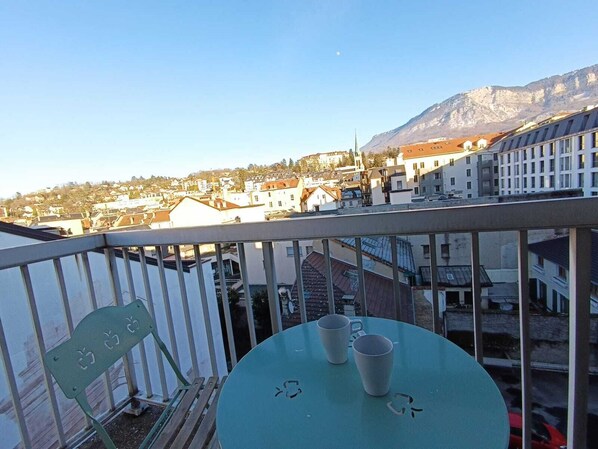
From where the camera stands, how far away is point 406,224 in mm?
981

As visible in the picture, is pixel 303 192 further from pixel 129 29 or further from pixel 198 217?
pixel 129 29

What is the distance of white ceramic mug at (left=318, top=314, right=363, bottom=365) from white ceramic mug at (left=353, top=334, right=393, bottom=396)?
88mm

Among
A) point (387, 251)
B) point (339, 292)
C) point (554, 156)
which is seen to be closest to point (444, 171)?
point (554, 156)

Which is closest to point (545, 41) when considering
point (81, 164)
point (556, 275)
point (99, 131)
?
point (556, 275)

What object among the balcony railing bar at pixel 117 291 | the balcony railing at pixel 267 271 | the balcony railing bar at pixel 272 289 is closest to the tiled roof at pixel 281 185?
the balcony railing at pixel 267 271

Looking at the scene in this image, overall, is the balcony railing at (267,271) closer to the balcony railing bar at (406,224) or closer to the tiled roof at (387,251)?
the balcony railing bar at (406,224)

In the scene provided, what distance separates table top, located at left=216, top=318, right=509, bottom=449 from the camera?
0.55 m

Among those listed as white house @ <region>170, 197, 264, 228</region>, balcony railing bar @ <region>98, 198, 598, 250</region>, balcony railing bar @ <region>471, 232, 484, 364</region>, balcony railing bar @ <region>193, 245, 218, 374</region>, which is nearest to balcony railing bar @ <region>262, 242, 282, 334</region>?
balcony railing bar @ <region>98, 198, 598, 250</region>

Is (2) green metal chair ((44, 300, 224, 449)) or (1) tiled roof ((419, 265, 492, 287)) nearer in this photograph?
(2) green metal chair ((44, 300, 224, 449))

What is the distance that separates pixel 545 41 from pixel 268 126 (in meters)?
24.5

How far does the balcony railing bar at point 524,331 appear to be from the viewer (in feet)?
2.97

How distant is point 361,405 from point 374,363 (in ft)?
0.35

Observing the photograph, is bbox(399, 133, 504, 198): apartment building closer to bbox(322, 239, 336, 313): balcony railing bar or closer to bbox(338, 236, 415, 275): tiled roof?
bbox(338, 236, 415, 275): tiled roof

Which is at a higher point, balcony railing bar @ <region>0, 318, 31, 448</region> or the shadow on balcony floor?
balcony railing bar @ <region>0, 318, 31, 448</region>
